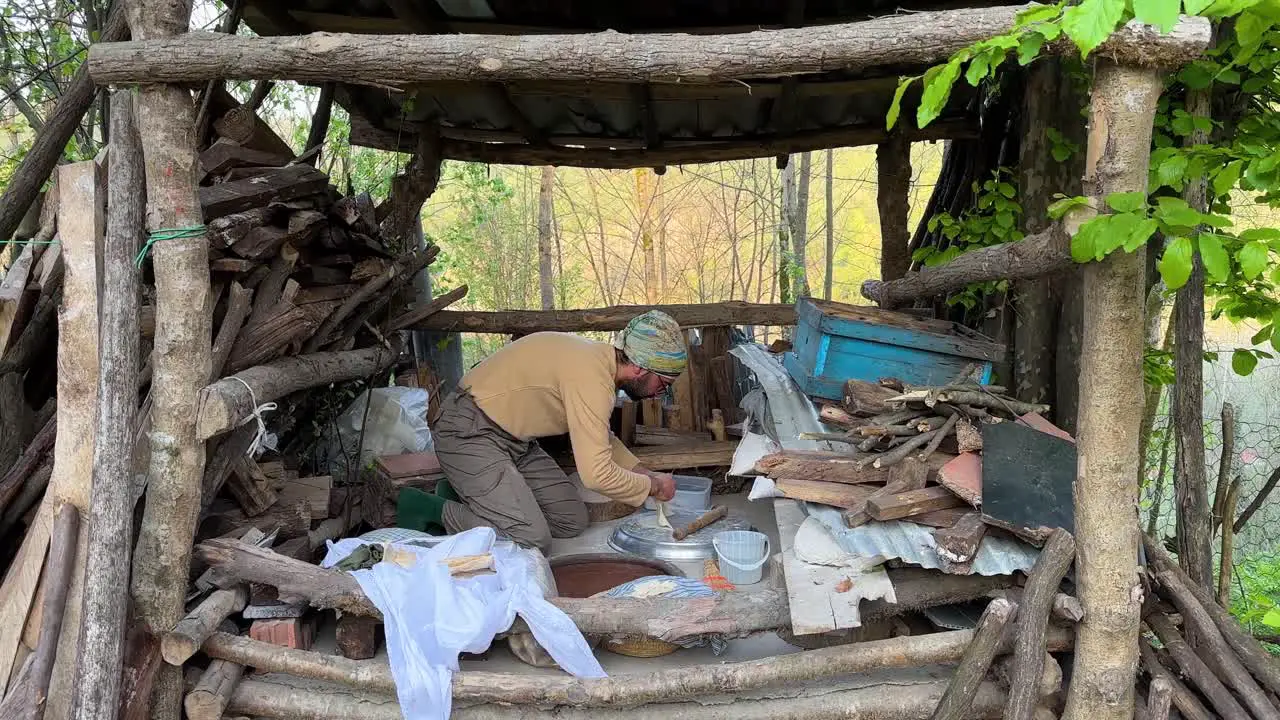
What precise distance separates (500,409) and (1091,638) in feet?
11.1

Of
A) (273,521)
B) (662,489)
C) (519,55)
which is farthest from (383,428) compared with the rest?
(519,55)

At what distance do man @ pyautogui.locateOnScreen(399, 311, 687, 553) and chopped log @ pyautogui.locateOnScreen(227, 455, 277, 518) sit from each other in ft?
3.26

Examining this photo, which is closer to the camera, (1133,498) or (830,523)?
(1133,498)

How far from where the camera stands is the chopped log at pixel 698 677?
12.0ft

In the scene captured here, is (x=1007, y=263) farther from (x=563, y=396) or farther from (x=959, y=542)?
(x=563, y=396)

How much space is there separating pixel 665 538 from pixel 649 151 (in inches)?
178

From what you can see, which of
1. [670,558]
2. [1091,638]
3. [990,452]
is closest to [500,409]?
[670,558]

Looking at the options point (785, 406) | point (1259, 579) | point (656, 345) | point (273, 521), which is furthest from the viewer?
point (1259, 579)

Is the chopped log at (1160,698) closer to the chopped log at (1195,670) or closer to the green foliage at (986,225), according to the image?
the chopped log at (1195,670)

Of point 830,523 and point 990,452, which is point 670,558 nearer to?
point 830,523

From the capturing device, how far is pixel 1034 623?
3377 millimetres

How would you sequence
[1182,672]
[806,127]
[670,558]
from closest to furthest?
1. [1182,672]
2. [670,558]
3. [806,127]

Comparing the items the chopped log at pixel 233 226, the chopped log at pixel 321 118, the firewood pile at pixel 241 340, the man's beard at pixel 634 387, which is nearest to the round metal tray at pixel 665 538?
the man's beard at pixel 634 387

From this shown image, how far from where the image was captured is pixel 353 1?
6.28 meters
